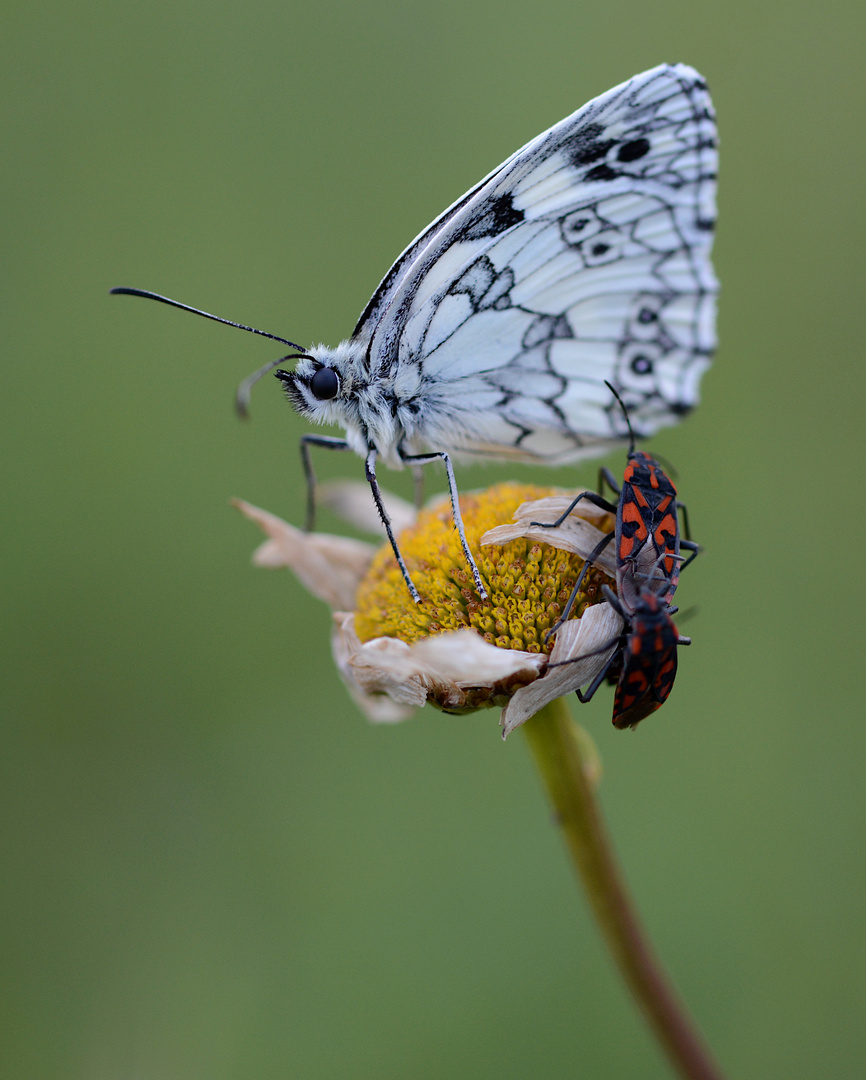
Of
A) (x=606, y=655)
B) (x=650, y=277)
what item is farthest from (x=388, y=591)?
(x=650, y=277)

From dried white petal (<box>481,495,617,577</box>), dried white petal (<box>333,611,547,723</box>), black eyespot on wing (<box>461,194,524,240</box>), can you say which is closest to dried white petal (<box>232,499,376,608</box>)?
dried white petal (<box>333,611,547,723</box>)

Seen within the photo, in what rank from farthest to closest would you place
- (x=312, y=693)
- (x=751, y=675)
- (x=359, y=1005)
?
1. (x=312, y=693)
2. (x=751, y=675)
3. (x=359, y=1005)

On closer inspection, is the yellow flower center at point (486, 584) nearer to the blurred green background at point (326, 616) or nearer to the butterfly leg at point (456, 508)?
the butterfly leg at point (456, 508)

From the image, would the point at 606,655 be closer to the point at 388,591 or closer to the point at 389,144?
the point at 388,591

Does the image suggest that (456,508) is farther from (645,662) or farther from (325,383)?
(645,662)

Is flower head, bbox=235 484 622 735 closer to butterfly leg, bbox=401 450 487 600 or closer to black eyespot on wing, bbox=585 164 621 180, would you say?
butterfly leg, bbox=401 450 487 600

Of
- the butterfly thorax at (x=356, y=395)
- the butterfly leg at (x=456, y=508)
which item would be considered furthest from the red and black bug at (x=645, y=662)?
the butterfly thorax at (x=356, y=395)
